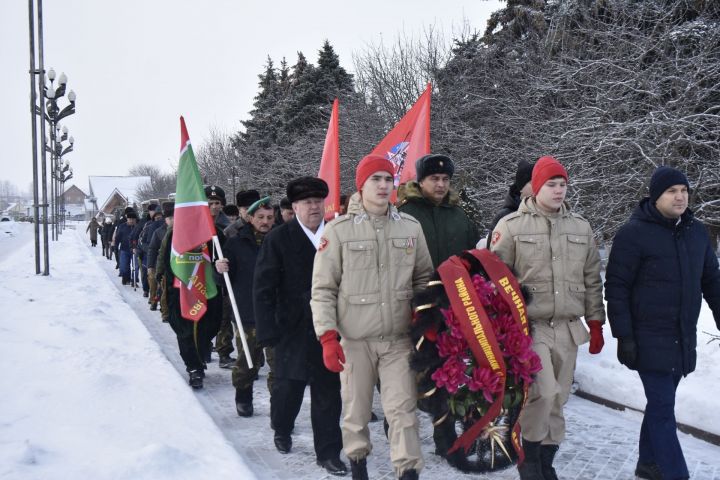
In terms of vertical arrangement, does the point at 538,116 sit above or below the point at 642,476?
above

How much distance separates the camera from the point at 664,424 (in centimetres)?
372

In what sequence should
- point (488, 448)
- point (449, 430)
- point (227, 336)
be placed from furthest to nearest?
point (227, 336)
point (449, 430)
point (488, 448)

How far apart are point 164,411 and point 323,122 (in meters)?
22.2

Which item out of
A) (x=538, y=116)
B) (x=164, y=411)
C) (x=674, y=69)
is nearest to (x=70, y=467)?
(x=164, y=411)

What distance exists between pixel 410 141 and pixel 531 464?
3689 mm

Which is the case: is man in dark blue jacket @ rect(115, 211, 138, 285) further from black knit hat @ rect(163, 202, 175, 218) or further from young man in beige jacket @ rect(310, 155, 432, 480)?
young man in beige jacket @ rect(310, 155, 432, 480)

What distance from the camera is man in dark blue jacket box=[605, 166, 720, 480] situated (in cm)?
370

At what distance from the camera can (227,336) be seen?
7.96 m

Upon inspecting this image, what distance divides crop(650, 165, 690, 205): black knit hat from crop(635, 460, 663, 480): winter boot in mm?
1672

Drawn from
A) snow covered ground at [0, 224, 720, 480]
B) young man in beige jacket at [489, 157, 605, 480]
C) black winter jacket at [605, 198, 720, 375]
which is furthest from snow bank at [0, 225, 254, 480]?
black winter jacket at [605, 198, 720, 375]

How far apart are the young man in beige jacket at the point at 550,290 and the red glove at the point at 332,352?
3.84 feet

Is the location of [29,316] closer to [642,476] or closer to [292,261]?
[292,261]

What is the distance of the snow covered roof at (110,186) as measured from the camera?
304 feet

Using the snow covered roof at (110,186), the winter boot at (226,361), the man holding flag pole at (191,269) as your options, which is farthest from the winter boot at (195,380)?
the snow covered roof at (110,186)
